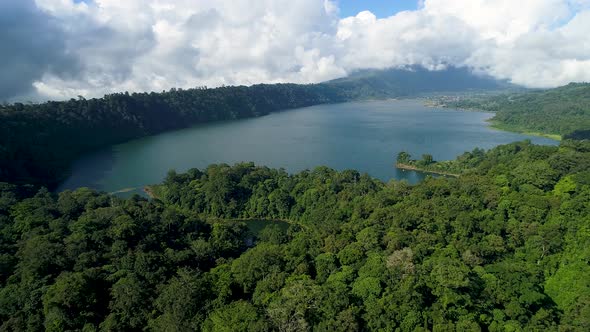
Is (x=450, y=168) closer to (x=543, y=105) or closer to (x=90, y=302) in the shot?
(x=90, y=302)

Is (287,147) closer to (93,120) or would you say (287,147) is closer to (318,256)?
(93,120)

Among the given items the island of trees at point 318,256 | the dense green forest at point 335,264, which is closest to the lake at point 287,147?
the island of trees at point 318,256

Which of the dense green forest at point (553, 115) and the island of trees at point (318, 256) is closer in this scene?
the island of trees at point (318, 256)

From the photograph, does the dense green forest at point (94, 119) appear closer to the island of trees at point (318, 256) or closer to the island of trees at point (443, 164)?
the island of trees at point (318, 256)

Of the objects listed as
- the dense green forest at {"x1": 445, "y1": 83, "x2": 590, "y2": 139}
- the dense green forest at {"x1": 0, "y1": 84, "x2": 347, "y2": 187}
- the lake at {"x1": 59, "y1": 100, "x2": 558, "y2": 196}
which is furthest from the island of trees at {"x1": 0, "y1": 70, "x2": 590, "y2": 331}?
the dense green forest at {"x1": 445, "y1": 83, "x2": 590, "y2": 139}

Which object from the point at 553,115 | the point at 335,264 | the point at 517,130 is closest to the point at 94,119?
the point at 335,264

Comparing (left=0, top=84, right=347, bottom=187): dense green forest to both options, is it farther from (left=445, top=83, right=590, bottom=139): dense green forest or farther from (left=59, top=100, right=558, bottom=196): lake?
(left=445, top=83, right=590, bottom=139): dense green forest

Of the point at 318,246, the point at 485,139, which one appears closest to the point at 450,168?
the point at 485,139
